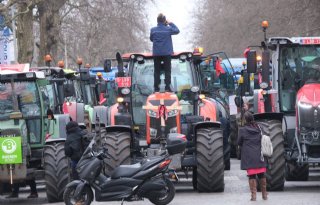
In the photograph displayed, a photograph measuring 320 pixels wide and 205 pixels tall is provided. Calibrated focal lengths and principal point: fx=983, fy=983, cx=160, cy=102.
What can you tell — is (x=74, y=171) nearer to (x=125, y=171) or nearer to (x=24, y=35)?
(x=125, y=171)

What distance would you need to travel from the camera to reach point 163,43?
18.9 meters

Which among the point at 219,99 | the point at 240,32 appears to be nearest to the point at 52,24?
the point at 240,32

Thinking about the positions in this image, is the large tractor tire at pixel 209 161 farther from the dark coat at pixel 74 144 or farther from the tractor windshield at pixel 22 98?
the tractor windshield at pixel 22 98

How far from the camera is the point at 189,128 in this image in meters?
18.8

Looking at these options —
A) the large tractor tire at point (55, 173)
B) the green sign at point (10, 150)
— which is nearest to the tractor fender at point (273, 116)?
the large tractor tire at point (55, 173)

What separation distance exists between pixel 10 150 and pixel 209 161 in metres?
3.59

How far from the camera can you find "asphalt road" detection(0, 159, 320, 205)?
16562mm

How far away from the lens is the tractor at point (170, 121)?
17.8 m

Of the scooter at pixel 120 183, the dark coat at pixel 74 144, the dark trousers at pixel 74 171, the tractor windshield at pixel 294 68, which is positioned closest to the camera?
the scooter at pixel 120 183

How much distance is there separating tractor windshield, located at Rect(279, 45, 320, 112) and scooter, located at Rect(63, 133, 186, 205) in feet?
13.2

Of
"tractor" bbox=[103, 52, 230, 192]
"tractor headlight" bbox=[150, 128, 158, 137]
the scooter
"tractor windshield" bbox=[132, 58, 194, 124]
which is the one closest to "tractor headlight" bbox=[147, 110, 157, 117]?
"tractor" bbox=[103, 52, 230, 192]

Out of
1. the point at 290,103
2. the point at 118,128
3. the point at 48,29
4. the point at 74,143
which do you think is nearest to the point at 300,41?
the point at 290,103

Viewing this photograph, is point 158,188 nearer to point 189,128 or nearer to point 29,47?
point 189,128

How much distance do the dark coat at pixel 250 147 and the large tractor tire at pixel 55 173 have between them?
10.7 feet
